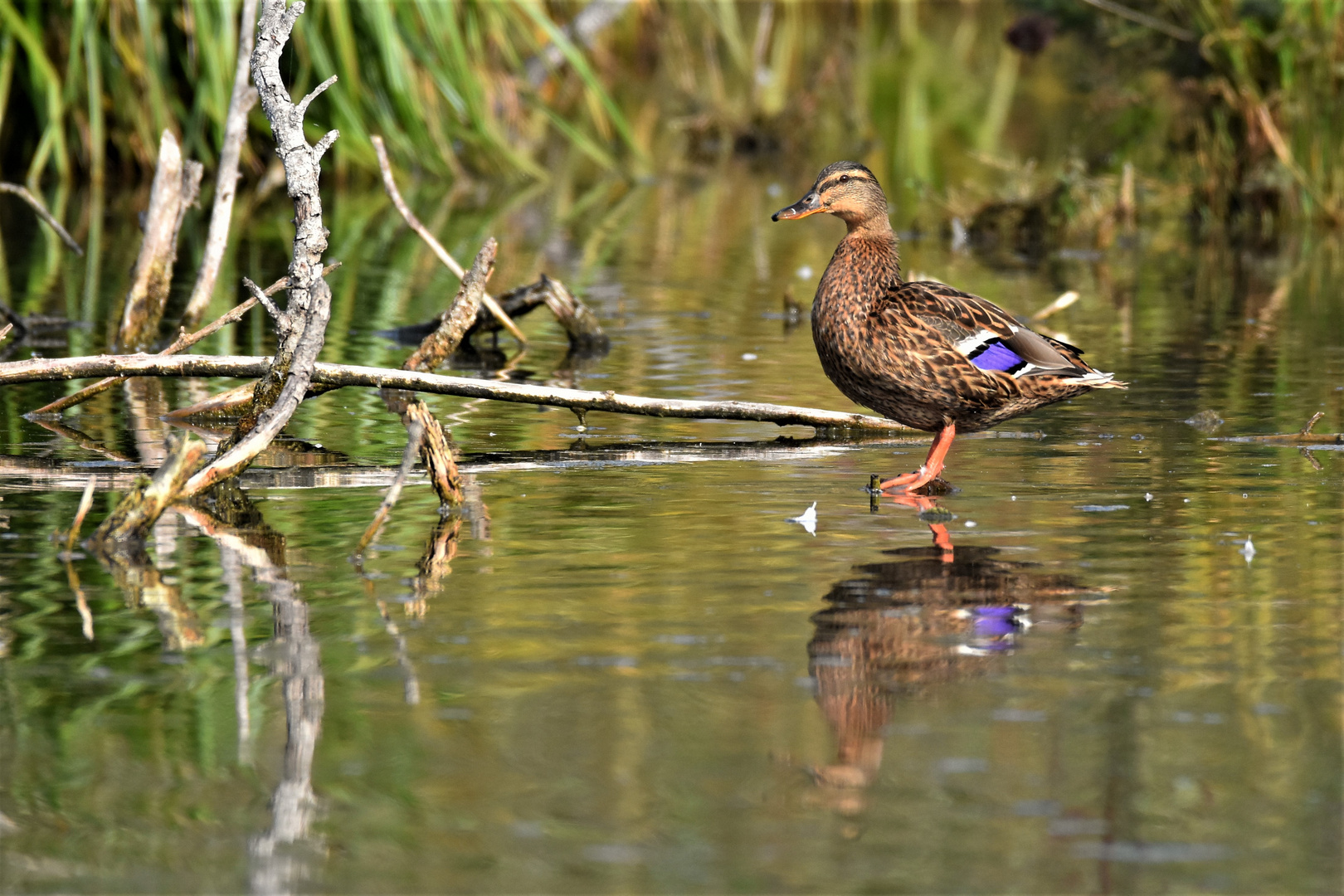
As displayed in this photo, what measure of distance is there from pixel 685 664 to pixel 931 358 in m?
2.58

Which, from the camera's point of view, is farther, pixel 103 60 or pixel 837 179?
pixel 103 60

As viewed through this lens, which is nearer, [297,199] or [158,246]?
[297,199]

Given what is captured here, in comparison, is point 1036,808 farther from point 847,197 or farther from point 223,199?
point 223,199

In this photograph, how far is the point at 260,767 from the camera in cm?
410

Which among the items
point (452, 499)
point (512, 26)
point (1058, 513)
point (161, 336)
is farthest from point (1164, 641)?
point (512, 26)

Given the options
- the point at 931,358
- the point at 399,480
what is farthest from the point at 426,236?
the point at 399,480

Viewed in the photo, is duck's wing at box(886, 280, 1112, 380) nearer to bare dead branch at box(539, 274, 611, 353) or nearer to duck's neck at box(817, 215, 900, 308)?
duck's neck at box(817, 215, 900, 308)

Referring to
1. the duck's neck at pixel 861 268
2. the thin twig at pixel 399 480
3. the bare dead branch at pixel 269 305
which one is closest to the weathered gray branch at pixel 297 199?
the bare dead branch at pixel 269 305

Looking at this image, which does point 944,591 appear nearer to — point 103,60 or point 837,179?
point 837,179

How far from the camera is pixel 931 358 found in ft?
23.2

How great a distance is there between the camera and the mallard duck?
7078 mm

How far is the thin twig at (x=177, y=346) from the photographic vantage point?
7.07 m

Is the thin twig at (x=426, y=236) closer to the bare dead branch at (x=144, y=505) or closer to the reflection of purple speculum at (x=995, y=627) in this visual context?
the bare dead branch at (x=144, y=505)

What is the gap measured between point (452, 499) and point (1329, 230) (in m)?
11.6
